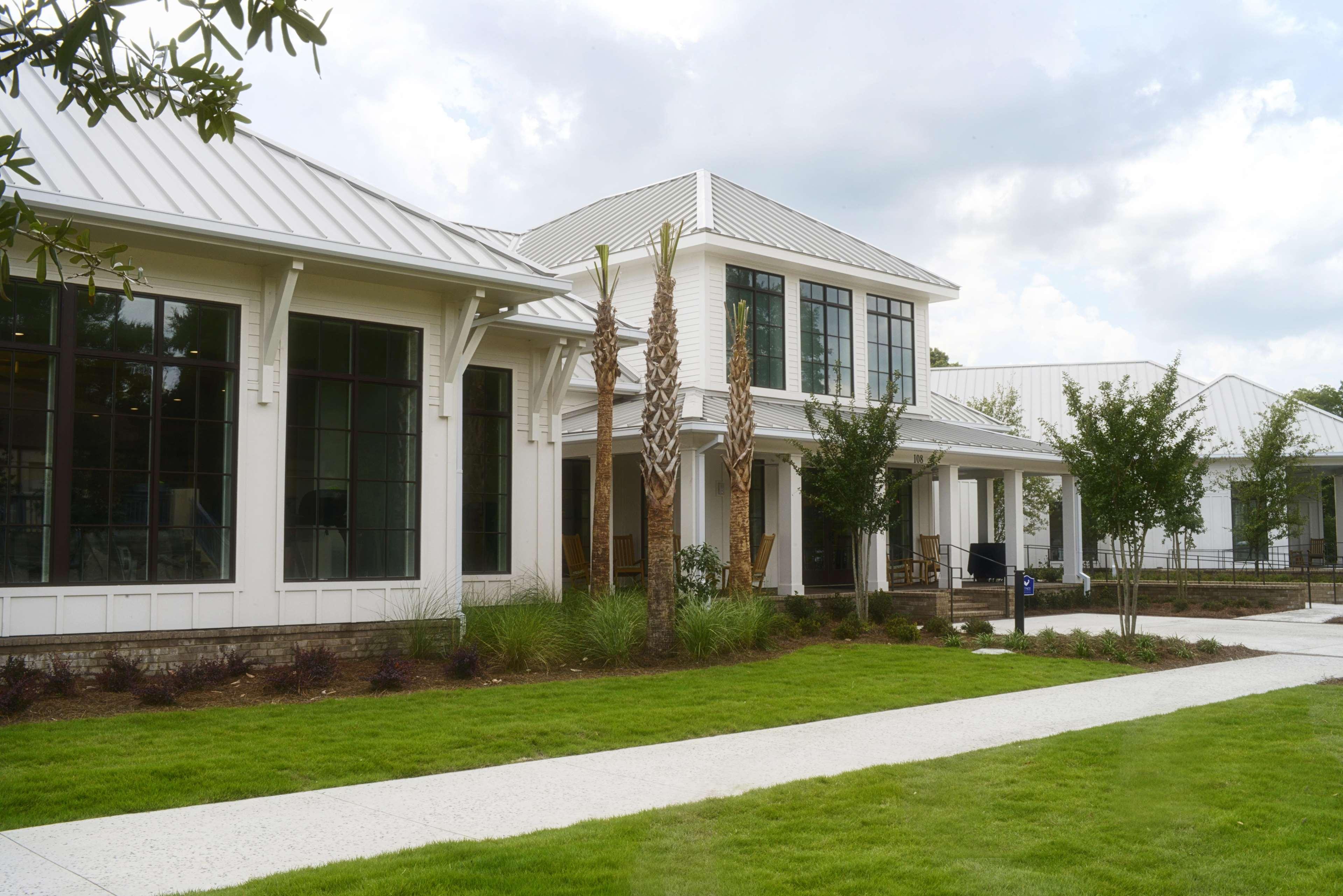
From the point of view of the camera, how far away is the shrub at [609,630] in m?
12.7

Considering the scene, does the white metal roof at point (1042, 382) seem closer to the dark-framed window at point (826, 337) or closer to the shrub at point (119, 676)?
the dark-framed window at point (826, 337)

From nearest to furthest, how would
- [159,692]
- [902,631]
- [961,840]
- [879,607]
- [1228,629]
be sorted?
[961,840] → [159,692] → [902,631] → [879,607] → [1228,629]

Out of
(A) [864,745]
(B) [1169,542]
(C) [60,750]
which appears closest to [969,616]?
(A) [864,745]

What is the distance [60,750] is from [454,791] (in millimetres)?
2862

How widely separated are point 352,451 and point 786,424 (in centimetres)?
819

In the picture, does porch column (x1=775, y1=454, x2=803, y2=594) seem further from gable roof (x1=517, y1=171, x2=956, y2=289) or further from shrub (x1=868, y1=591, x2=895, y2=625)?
gable roof (x1=517, y1=171, x2=956, y2=289)

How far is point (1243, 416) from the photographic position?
34750mm

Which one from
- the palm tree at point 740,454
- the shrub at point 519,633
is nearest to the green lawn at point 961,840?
the shrub at point 519,633

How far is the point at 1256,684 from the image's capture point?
1191 cm

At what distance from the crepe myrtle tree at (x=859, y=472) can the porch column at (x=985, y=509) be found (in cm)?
1367

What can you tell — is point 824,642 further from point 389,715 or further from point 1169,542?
point 1169,542

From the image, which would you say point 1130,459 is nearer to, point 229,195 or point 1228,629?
point 1228,629

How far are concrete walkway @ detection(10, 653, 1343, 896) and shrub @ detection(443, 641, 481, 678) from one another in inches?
130

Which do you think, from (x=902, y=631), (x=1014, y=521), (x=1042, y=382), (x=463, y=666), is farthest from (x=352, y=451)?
(x=1042, y=382)
